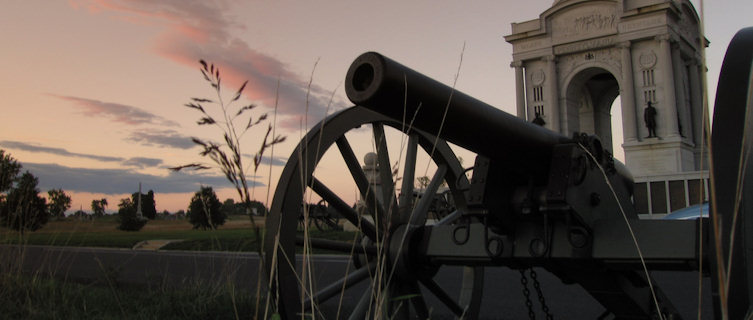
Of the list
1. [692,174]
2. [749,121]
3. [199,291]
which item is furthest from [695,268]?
[692,174]

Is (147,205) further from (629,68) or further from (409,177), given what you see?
(409,177)

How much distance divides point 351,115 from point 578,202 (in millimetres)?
1297

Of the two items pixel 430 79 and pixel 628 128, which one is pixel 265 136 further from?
pixel 628 128

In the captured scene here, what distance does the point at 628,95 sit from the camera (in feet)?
106

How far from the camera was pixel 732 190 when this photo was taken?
7.61 ft

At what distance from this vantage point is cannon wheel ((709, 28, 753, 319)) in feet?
7.36

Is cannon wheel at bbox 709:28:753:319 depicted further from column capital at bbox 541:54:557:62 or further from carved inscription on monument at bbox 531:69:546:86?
carved inscription on monument at bbox 531:69:546:86

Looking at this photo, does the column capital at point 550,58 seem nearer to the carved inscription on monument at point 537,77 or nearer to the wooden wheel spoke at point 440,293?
the carved inscription on monument at point 537,77

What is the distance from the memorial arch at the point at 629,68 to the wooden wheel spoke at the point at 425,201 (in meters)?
26.8

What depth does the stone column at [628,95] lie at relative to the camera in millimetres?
32250

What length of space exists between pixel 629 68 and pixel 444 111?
107 ft

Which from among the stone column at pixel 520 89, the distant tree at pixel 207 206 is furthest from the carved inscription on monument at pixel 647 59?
the distant tree at pixel 207 206

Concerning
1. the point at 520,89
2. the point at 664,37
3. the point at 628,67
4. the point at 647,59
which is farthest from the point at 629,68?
the point at 520,89

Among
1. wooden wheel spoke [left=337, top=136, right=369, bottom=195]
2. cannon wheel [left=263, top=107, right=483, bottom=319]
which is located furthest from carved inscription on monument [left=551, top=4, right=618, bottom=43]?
wooden wheel spoke [left=337, top=136, right=369, bottom=195]
